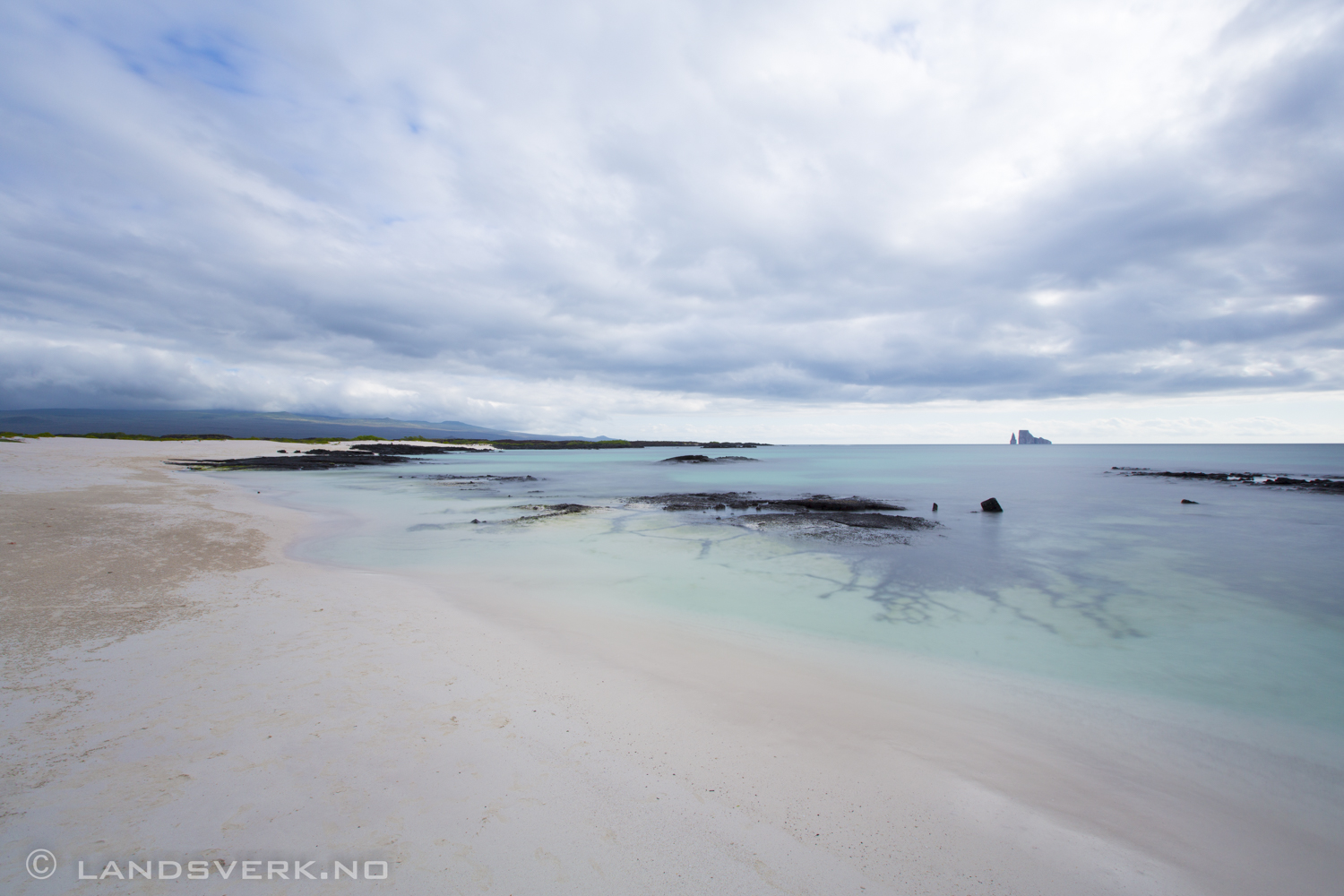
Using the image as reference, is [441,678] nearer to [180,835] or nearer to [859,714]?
[180,835]

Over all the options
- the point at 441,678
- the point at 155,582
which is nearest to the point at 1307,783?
the point at 441,678

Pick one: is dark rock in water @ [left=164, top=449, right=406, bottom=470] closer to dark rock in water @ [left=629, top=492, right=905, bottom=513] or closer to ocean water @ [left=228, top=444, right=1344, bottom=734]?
ocean water @ [left=228, top=444, right=1344, bottom=734]

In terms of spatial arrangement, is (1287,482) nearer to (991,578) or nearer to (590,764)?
(991,578)

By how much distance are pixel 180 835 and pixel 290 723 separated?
49.2 inches

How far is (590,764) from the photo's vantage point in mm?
3875

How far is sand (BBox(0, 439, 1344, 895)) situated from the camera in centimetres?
295

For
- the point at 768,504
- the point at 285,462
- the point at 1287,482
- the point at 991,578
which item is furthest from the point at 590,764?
the point at 1287,482

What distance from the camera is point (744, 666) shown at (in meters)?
6.24

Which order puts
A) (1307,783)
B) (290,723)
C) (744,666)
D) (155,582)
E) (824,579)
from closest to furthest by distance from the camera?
Answer: (290,723)
(1307,783)
(744,666)
(155,582)
(824,579)

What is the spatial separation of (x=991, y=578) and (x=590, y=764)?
1084 centimetres

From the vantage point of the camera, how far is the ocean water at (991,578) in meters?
7.19

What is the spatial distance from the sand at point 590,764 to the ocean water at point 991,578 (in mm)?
1258

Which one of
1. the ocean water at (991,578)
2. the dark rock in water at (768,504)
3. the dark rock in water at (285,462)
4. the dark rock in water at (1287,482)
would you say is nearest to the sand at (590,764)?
the ocean water at (991,578)

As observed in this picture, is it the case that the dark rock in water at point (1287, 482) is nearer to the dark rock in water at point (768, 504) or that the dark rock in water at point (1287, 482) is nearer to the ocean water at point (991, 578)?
the ocean water at point (991, 578)
